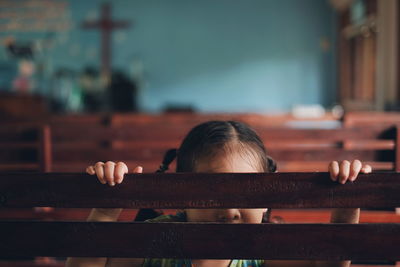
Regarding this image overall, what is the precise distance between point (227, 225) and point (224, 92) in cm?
710

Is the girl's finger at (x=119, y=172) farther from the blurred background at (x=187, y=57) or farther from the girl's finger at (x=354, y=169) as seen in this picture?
the blurred background at (x=187, y=57)

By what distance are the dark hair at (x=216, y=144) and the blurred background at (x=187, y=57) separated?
6302mm

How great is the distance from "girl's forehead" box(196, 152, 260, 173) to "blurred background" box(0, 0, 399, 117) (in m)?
6.35

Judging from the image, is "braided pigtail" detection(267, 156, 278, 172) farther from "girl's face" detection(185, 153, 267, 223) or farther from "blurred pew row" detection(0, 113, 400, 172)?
"blurred pew row" detection(0, 113, 400, 172)

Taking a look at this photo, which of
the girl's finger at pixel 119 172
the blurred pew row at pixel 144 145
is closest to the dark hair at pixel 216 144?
the girl's finger at pixel 119 172

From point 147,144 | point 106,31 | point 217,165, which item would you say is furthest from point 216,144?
point 106,31

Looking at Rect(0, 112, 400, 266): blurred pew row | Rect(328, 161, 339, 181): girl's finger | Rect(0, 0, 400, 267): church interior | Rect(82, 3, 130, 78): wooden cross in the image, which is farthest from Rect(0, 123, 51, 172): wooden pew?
Rect(82, 3, 130, 78): wooden cross

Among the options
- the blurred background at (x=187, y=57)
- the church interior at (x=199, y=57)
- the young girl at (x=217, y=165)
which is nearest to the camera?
the young girl at (x=217, y=165)

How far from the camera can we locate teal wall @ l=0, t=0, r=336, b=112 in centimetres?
745

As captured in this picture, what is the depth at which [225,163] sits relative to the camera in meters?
0.88

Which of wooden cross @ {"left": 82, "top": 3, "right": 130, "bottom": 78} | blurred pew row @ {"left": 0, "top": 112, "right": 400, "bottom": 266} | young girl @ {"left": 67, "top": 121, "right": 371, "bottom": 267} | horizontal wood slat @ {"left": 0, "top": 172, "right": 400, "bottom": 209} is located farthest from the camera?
wooden cross @ {"left": 82, "top": 3, "right": 130, "bottom": 78}

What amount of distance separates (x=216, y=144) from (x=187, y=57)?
22.5ft

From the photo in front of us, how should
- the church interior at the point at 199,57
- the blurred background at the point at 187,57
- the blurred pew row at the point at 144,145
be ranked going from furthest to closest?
the blurred background at the point at 187,57, the church interior at the point at 199,57, the blurred pew row at the point at 144,145

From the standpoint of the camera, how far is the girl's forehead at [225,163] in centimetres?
88
